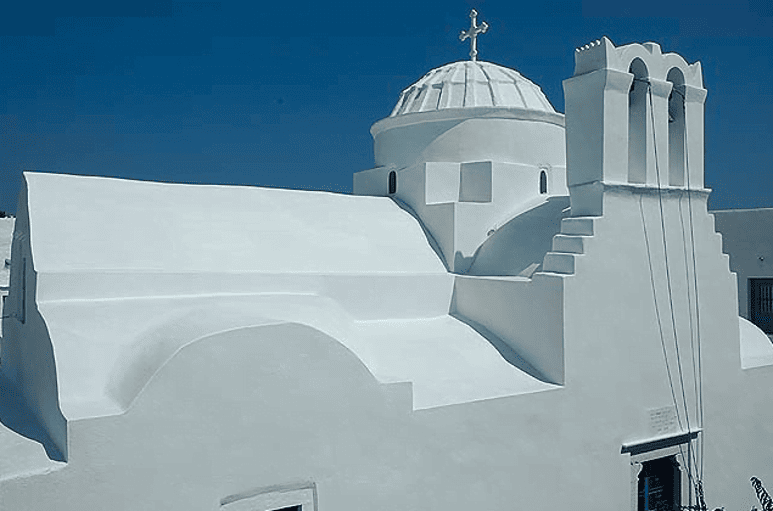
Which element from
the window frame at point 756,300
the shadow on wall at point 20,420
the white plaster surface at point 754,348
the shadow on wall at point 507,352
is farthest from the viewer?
the window frame at point 756,300

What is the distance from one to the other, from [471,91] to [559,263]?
5045 millimetres

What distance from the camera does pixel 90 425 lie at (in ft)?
17.0

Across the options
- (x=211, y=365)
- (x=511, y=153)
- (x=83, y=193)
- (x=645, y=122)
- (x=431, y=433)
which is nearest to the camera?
(x=211, y=365)

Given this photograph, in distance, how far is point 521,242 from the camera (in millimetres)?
9688

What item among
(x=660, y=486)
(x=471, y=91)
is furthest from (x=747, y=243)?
(x=660, y=486)

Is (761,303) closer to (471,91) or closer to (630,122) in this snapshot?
(471,91)

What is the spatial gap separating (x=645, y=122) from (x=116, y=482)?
7.52 m

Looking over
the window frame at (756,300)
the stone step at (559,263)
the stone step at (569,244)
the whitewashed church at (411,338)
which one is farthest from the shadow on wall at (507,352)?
the window frame at (756,300)

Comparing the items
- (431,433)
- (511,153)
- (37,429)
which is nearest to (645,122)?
(511,153)

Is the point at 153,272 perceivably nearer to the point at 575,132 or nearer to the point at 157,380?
the point at 157,380

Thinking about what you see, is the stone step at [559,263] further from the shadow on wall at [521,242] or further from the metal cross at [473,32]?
the metal cross at [473,32]

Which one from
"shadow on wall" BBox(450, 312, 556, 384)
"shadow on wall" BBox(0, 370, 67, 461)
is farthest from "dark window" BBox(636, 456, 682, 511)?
"shadow on wall" BBox(0, 370, 67, 461)

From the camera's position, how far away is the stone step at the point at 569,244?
808 centimetres

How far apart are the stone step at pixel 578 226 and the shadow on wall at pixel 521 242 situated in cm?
87
